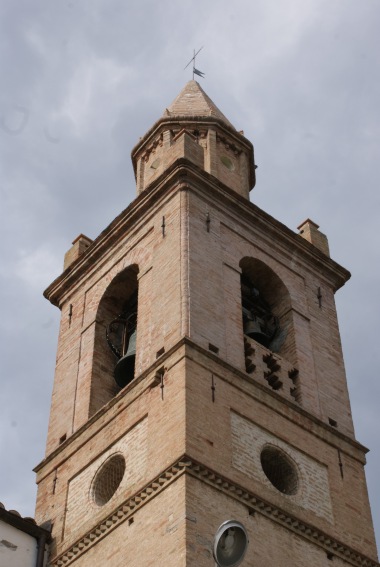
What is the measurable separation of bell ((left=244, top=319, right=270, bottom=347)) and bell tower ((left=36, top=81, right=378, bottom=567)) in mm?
42

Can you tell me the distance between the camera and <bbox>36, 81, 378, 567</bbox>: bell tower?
1889 cm

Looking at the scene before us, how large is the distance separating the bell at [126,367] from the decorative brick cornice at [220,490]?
419cm

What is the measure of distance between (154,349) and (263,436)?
2.59 metres

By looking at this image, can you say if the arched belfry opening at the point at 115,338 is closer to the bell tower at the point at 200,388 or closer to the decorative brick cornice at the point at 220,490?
the bell tower at the point at 200,388

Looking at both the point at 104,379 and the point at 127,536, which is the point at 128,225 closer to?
the point at 104,379

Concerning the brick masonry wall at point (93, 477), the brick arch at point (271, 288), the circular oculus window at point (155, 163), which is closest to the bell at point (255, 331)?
the brick arch at point (271, 288)

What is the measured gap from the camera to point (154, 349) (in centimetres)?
2167

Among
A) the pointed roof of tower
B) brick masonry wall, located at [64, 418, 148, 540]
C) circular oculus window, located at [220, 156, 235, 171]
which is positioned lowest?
brick masonry wall, located at [64, 418, 148, 540]

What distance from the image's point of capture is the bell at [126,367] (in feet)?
A: 75.8

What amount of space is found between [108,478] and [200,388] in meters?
2.44

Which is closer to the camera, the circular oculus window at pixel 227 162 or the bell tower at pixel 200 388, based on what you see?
the bell tower at pixel 200 388

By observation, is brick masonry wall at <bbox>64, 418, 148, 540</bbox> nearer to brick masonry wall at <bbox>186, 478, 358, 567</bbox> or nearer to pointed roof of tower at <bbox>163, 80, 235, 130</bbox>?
brick masonry wall at <bbox>186, 478, 358, 567</bbox>

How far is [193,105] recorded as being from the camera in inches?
1158

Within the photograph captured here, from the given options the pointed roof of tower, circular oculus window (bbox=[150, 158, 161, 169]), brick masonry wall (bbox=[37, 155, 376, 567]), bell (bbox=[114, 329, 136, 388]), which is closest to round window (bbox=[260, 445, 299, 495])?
brick masonry wall (bbox=[37, 155, 376, 567])
